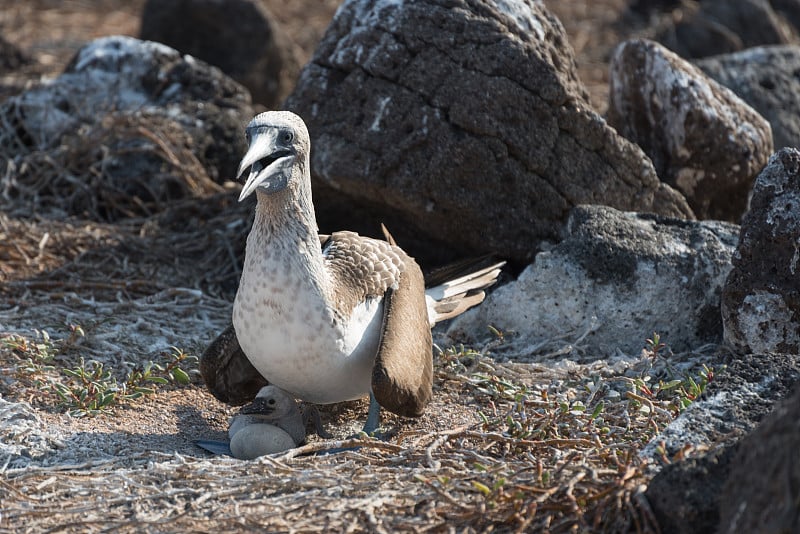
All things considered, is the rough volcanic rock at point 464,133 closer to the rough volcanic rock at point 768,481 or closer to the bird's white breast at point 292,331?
the bird's white breast at point 292,331

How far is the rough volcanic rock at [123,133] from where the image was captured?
8375 mm

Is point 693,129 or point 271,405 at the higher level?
point 693,129

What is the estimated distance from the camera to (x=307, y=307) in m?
4.71

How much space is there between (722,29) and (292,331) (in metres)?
8.85

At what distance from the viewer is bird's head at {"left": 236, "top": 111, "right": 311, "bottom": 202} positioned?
464 cm

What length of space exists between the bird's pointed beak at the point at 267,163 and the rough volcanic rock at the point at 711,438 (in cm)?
188

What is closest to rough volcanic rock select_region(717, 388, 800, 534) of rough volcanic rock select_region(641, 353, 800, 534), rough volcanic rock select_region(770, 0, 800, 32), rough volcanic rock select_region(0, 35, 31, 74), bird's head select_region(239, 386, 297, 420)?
rough volcanic rock select_region(641, 353, 800, 534)

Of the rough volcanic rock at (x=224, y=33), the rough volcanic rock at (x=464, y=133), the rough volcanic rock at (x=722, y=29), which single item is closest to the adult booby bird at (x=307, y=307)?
the rough volcanic rock at (x=464, y=133)

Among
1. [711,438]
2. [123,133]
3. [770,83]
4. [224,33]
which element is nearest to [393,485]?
[711,438]

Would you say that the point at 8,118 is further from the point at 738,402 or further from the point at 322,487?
the point at 738,402

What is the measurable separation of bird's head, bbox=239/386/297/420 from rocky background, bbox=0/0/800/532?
1.31m

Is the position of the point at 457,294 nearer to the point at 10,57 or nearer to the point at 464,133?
the point at 464,133

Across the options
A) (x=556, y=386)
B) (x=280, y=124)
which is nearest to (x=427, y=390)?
(x=556, y=386)

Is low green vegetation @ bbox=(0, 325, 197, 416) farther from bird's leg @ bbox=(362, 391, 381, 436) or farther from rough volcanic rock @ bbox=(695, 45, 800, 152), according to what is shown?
rough volcanic rock @ bbox=(695, 45, 800, 152)
